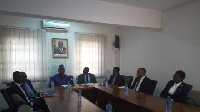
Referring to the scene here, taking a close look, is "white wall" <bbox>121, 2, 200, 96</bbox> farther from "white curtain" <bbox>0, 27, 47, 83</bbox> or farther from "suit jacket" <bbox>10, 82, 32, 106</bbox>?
"suit jacket" <bbox>10, 82, 32, 106</bbox>

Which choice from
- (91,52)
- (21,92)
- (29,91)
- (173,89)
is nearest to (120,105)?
(173,89)

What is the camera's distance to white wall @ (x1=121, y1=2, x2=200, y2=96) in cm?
350

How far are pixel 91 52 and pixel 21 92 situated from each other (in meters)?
2.85

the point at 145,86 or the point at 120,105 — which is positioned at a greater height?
the point at 145,86

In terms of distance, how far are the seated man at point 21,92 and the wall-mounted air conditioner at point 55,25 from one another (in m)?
1.93

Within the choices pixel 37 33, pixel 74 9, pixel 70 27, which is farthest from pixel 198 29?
pixel 37 33

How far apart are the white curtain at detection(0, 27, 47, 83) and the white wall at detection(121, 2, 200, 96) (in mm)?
3031

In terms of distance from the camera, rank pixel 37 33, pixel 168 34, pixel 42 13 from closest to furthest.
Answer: pixel 42 13 < pixel 168 34 < pixel 37 33

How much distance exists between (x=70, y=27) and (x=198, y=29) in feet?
12.0

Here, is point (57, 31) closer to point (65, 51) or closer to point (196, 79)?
point (65, 51)

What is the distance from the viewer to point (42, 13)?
3.04 metres

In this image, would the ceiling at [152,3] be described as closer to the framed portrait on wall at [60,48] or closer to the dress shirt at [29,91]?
the framed portrait on wall at [60,48]

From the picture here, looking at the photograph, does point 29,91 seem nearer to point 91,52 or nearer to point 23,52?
point 23,52

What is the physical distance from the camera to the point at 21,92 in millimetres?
3137
